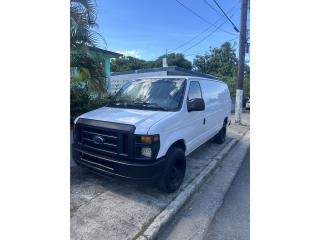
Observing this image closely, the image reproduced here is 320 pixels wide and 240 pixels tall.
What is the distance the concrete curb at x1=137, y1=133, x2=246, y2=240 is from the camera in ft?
9.10

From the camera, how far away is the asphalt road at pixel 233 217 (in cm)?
293

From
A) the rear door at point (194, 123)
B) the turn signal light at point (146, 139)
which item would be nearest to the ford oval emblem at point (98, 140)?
the turn signal light at point (146, 139)

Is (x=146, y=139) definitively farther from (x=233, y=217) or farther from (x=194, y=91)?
(x=194, y=91)

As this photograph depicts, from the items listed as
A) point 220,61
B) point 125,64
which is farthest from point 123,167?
point 220,61

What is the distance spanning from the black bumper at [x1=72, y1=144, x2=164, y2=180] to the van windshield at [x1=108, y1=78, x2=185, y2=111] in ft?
3.45

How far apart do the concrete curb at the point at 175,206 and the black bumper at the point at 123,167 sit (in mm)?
516

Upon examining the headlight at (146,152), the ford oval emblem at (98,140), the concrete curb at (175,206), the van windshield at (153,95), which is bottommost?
the concrete curb at (175,206)

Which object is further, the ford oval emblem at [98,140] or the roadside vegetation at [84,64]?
the roadside vegetation at [84,64]

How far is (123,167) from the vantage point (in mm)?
3260

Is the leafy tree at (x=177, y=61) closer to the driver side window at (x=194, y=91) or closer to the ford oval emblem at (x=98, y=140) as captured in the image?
the driver side window at (x=194, y=91)

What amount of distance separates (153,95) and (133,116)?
815mm

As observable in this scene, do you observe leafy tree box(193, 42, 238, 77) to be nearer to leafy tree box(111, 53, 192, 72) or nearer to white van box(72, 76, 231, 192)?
leafy tree box(111, 53, 192, 72)
